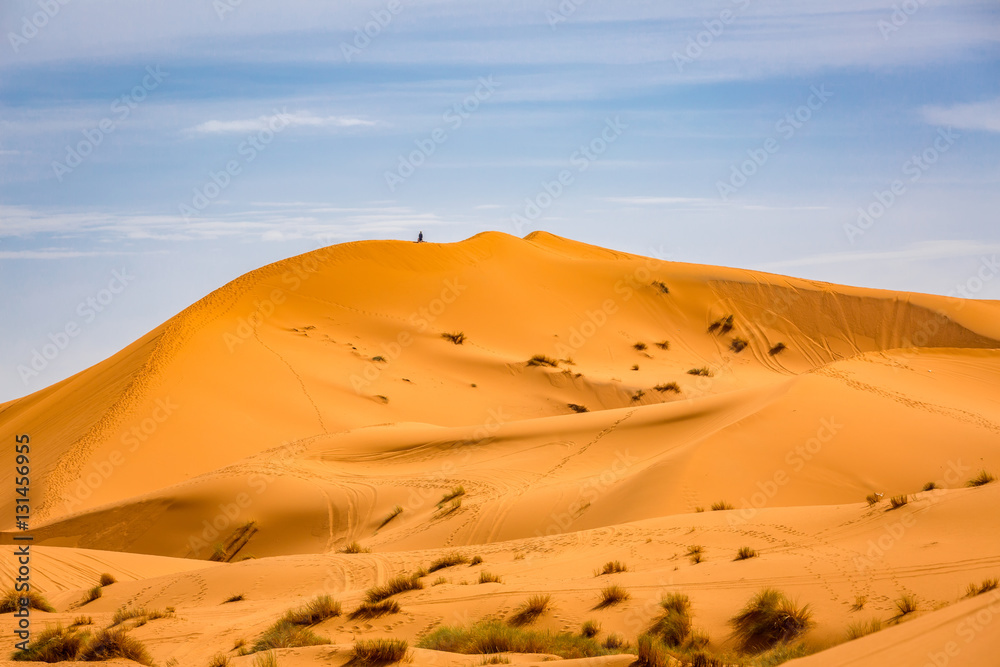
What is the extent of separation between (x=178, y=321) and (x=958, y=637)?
3080cm

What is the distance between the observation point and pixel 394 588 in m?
9.32

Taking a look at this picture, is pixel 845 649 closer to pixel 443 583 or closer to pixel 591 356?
pixel 443 583

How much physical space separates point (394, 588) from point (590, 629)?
2.76 metres

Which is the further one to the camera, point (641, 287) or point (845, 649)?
point (641, 287)

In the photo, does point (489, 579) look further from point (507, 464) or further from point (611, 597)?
point (507, 464)

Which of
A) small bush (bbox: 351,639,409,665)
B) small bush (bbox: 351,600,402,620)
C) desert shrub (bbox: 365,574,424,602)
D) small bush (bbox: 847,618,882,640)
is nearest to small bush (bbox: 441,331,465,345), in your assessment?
desert shrub (bbox: 365,574,424,602)

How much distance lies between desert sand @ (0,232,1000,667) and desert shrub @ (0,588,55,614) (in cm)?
54

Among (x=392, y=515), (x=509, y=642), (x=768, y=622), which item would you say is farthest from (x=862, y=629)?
(x=392, y=515)

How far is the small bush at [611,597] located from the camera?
8125 mm

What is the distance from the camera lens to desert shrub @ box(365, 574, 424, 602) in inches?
357

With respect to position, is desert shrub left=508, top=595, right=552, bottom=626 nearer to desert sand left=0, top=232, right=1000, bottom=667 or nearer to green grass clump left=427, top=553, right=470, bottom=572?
desert sand left=0, top=232, right=1000, bottom=667

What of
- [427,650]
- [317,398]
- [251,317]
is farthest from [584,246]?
[427,650]

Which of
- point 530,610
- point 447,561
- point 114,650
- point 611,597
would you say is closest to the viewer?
point 114,650

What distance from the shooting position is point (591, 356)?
34.3 m
